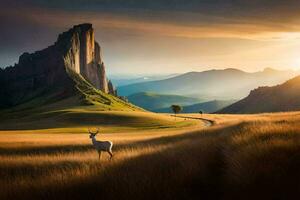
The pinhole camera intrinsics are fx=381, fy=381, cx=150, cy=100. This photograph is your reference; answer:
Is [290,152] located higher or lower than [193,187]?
higher

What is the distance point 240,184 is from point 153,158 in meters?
3.98

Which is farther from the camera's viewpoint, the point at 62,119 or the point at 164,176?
the point at 62,119

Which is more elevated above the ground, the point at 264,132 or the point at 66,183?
the point at 264,132

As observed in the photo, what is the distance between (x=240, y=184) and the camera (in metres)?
7.25

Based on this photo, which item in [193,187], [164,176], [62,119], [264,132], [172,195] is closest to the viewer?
[172,195]

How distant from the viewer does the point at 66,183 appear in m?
8.14

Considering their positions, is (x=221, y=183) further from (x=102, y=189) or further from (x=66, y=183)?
(x=66, y=183)

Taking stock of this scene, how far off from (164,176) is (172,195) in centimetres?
119

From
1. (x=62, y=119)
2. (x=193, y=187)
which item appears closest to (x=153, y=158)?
(x=193, y=187)

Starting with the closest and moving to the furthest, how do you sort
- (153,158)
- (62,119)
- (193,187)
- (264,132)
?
1. (193,187)
2. (153,158)
3. (264,132)
4. (62,119)

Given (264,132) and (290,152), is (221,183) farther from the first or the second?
(264,132)

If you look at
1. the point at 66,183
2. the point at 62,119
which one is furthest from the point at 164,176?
the point at 62,119

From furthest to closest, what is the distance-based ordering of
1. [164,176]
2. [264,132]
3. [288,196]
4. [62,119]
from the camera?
[62,119] < [264,132] < [164,176] < [288,196]

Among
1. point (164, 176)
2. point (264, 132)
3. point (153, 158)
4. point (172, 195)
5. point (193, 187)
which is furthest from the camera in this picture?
point (264, 132)
